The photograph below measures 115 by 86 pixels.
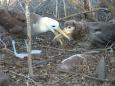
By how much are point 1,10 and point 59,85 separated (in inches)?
79.0

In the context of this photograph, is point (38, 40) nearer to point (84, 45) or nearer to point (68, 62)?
point (84, 45)

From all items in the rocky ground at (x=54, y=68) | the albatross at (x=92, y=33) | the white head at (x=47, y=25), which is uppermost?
the white head at (x=47, y=25)

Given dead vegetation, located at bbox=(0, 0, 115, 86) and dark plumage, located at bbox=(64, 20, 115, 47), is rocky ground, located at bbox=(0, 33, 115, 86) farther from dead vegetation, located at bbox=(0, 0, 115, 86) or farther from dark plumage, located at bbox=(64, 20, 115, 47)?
dark plumage, located at bbox=(64, 20, 115, 47)

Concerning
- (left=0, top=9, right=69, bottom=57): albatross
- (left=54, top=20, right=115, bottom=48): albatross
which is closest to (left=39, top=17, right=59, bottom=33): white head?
(left=0, top=9, right=69, bottom=57): albatross

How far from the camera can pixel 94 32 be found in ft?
17.5

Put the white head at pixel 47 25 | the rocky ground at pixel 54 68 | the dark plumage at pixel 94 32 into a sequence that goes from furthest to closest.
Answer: the white head at pixel 47 25
the dark plumage at pixel 94 32
the rocky ground at pixel 54 68

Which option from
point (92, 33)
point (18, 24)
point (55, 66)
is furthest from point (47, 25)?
point (55, 66)

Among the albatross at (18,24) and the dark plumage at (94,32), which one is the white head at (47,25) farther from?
the dark plumage at (94,32)

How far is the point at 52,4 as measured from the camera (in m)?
7.12

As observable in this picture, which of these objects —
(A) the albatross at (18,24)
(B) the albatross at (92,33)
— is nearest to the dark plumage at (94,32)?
(B) the albatross at (92,33)

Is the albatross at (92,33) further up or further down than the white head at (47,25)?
further down

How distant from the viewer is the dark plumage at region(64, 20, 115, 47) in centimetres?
518

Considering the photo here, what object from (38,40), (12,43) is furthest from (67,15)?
(12,43)

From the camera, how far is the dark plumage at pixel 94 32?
5.18m
